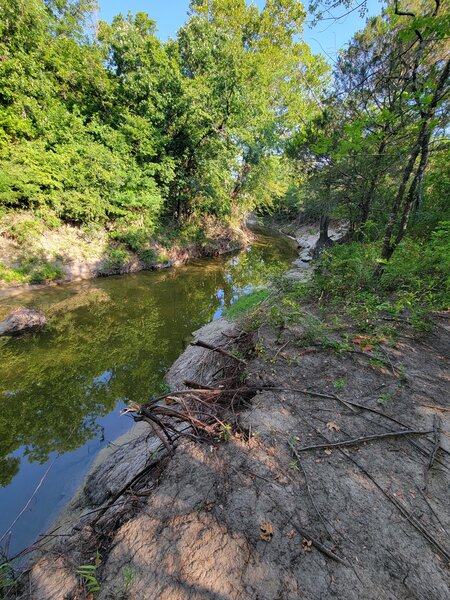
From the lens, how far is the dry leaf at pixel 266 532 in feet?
5.84

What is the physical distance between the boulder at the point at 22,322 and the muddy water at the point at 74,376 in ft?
0.86

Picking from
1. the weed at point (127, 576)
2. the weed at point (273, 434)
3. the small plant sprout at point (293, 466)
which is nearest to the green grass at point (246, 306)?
the weed at point (273, 434)

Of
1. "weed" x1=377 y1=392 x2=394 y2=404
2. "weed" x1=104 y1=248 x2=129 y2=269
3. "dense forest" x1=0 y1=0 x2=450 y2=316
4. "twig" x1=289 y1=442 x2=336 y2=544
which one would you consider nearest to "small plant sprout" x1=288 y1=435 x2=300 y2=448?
"twig" x1=289 y1=442 x2=336 y2=544

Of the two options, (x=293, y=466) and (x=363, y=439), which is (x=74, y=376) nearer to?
(x=293, y=466)

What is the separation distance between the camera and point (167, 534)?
1.85 m

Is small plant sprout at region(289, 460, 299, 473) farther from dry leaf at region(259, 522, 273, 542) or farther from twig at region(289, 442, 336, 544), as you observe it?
dry leaf at region(259, 522, 273, 542)

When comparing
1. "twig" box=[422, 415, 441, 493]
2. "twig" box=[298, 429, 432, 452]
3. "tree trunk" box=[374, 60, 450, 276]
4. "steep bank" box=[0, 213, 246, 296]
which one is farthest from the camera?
"steep bank" box=[0, 213, 246, 296]

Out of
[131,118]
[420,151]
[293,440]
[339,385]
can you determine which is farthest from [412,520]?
[131,118]

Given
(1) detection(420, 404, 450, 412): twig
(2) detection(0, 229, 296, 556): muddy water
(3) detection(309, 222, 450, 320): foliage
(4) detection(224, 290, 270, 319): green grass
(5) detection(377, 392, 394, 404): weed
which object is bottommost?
(2) detection(0, 229, 296, 556): muddy water

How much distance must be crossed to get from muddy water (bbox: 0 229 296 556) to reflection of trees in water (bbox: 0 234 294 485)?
2 centimetres

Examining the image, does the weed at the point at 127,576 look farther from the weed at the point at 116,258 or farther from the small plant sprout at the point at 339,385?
the weed at the point at 116,258

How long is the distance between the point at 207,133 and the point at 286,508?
1589cm

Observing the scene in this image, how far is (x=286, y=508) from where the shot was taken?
1.96 metres

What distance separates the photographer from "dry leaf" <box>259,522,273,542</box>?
1.78 m
